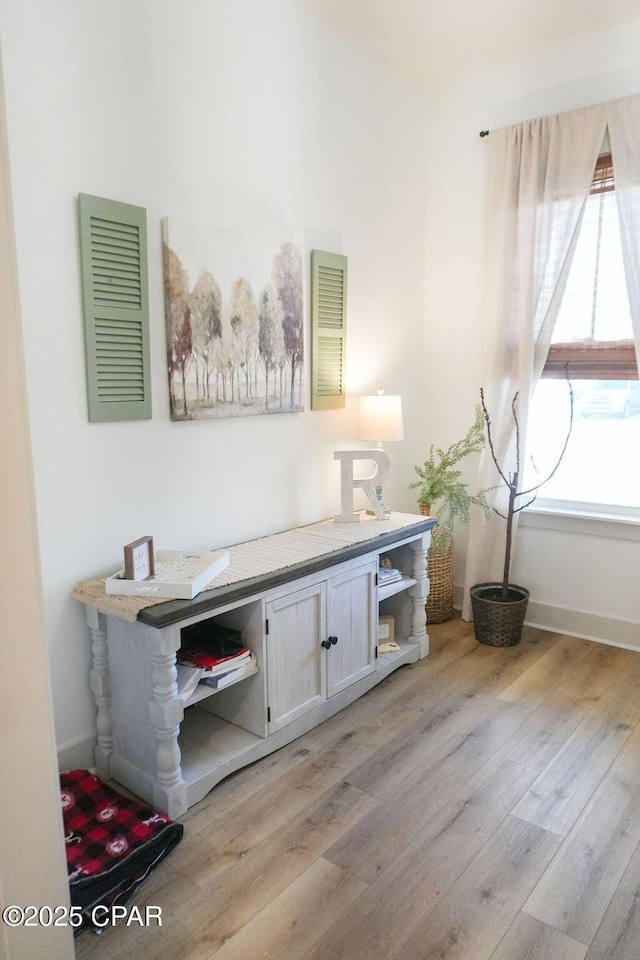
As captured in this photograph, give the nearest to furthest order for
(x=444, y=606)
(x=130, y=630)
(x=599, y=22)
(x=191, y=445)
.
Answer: (x=130, y=630), (x=191, y=445), (x=599, y=22), (x=444, y=606)

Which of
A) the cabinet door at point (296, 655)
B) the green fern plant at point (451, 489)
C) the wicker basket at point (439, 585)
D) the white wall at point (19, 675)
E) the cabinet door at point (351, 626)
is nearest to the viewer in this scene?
the white wall at point (19, 675)

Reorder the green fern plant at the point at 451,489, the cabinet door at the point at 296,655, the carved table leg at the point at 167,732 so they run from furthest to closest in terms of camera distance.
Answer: the green fern plant at the point at 451,489 → the cabinet door at the point at 296,655 → the carved table leg at the point at 167,732

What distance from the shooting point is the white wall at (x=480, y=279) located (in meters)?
3.07

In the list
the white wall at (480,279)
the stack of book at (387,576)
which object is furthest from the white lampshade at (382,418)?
the white wall at (480,279)

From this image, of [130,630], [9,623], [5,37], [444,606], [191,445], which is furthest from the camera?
[444,606]

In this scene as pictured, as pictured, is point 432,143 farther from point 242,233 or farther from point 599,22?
point 242,233

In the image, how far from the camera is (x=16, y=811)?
127cm

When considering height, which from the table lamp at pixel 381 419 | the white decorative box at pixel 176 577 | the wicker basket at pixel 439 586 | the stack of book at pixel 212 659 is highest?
the table lamp at pixel 381 419

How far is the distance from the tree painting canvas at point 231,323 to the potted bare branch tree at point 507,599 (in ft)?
3.77

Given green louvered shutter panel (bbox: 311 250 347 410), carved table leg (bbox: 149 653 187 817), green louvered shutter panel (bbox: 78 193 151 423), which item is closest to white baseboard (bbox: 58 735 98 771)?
carved table leg (bbox: 149 653 187 817)

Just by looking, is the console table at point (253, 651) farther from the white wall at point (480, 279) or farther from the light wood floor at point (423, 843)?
the white wall at point (480, 279)

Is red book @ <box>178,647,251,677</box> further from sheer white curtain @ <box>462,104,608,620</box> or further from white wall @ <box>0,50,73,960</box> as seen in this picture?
sheer white curtain @ <box>462,104,608,620</box>

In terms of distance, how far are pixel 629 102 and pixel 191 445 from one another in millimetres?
2434

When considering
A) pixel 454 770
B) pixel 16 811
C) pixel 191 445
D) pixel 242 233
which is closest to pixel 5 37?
pixel 242 233
